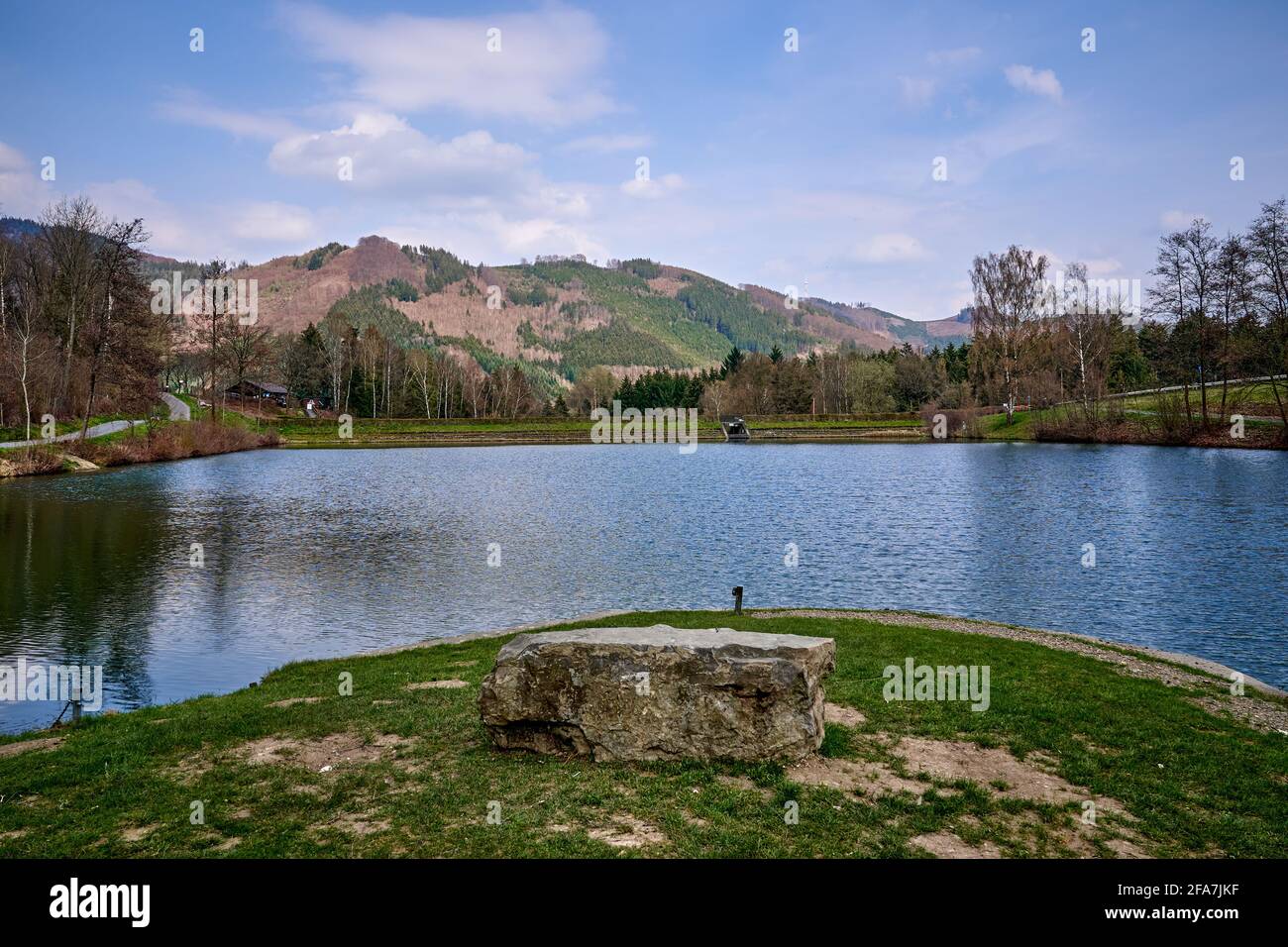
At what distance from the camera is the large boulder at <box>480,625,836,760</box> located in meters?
9.38

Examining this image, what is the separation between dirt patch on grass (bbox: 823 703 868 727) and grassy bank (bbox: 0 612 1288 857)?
0.05m

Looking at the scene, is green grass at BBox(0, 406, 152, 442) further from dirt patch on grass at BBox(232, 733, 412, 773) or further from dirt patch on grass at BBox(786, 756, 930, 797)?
dirt patch on grass at BBox(786, 756, 930, 797)

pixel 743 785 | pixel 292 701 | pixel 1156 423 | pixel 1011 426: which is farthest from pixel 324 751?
pixel 1011 426

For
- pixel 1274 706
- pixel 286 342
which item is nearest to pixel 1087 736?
pixel 1274 706

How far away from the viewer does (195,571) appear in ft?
92.7

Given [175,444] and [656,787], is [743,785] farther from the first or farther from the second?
[175,444]

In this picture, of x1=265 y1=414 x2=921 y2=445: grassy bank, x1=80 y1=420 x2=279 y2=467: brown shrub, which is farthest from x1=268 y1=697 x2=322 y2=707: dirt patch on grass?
x1=265 y1=414 x2=921 y2=445: grassy bank

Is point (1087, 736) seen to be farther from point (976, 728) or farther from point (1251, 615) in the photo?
point (1251, 615)

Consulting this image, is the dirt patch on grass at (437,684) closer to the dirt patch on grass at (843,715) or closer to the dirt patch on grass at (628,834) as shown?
the dirt patch on grass at (843,715)

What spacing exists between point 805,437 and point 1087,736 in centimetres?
11630

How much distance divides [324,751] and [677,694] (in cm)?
501

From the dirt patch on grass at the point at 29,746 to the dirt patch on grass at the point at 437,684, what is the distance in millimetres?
5107

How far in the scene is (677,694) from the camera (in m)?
9.48

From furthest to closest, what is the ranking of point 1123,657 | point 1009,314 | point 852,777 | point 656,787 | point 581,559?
point 1009,314 → point 581,559 → point 1123,657 → point 852,777 → point 656,787
